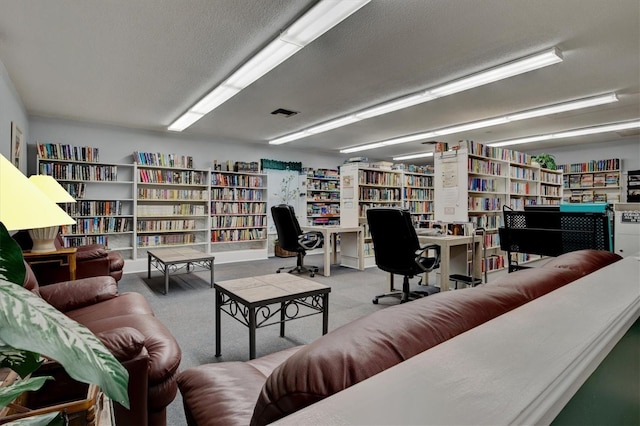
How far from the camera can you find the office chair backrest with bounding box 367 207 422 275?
317cm

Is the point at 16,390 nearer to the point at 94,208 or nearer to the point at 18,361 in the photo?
the point at 18,361

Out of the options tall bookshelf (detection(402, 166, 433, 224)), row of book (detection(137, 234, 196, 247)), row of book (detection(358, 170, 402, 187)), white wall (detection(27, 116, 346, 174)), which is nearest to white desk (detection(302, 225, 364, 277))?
row of book (detection(358, 170, 402, 187))

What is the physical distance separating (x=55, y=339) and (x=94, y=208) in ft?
19.3

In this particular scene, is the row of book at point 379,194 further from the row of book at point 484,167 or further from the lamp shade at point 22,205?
the lamp shade at point 22,205

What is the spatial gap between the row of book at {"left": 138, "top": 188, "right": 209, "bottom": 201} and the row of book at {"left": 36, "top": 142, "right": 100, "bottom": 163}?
0.86 m

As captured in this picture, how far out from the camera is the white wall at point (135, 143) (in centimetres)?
495

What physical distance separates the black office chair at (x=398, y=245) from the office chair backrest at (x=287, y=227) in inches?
62.1

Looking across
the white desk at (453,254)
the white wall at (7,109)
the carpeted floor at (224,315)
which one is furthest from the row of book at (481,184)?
the white wall at (7,109)

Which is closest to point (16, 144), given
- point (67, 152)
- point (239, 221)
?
point (67, 152)

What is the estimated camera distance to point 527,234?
3.30 metres

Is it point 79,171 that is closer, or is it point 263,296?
point 263,296

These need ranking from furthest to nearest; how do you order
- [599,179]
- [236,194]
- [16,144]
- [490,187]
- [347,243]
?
[599,179] → [236,194] → [347,243] → [490,187] → [16,144]

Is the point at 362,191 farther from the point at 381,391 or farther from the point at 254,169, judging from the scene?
the point at 381,391

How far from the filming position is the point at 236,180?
6.58m
